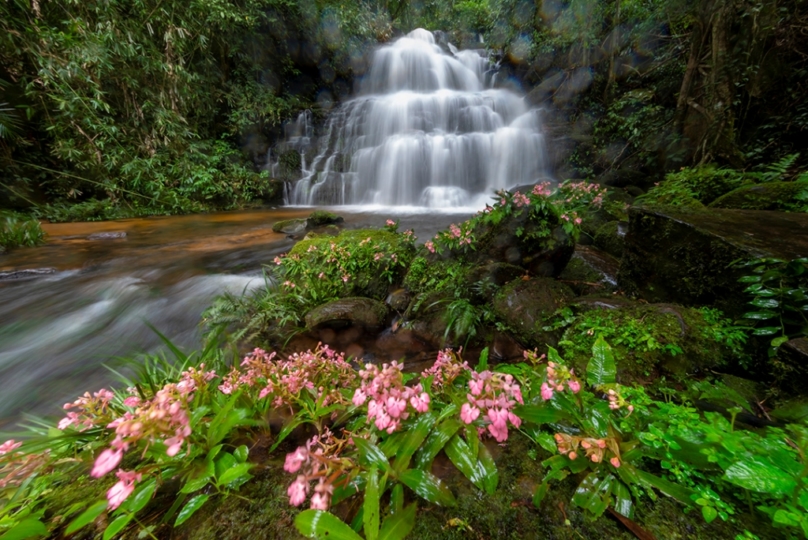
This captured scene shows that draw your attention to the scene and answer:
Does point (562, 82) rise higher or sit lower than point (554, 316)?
higher

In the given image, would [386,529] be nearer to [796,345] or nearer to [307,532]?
[307,532]

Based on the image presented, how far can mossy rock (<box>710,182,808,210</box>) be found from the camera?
10.4 feet

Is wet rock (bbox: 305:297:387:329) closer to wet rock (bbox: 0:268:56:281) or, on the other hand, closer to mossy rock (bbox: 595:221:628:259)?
mossy rock (bbox: 595:221:628:259)

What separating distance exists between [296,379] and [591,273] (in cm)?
342

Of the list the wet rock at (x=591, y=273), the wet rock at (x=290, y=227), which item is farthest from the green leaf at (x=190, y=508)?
the wet rock at (x=290, y=227)

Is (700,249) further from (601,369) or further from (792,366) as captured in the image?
(601,369)


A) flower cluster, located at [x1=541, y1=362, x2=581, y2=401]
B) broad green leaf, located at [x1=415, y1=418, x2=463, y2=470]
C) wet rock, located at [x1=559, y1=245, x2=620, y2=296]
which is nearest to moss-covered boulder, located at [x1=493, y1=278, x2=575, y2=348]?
wet rock, located at [x1=559, y1=245, x2=620, y2=296]

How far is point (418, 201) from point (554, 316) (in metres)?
8.38

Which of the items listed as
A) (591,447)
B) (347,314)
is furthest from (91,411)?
(591,447)

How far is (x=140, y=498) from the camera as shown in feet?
3.35

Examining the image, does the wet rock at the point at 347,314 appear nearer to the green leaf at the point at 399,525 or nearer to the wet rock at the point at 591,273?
the wet rock at the point at 591,273

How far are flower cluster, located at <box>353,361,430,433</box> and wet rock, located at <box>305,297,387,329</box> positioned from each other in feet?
6.50

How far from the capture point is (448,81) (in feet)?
50.4

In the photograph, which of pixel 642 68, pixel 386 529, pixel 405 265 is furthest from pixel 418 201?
pixel 386 529
